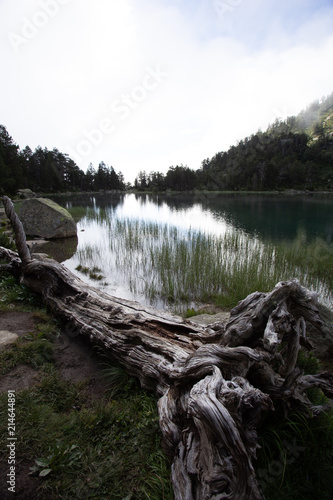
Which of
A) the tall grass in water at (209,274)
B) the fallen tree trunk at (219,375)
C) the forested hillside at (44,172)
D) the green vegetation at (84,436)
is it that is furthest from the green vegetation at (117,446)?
the forested hillside at (44,172)

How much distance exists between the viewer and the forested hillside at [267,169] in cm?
8344

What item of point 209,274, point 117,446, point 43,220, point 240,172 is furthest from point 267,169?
point 117,446

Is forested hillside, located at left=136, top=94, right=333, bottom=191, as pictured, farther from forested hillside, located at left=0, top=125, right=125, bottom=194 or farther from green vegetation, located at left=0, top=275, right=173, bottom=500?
green vegetation, located at left=0, top=275, right=173, bottom=500

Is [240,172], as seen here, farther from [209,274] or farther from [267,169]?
[209,274]

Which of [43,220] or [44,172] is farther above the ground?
[44,172]

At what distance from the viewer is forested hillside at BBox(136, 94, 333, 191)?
274 feet

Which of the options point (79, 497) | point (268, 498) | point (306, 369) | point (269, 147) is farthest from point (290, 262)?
point (269, 147)

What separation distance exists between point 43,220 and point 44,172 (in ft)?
180

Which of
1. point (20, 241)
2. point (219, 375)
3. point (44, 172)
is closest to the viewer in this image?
point (219, 375)

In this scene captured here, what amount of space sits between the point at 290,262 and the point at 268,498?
315 inches

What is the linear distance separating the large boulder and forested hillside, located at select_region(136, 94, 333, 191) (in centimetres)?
8331

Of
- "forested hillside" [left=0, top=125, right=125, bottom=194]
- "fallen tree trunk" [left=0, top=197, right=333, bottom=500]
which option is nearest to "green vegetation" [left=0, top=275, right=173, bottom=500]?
"fallen tree trunk" [left=0, top=197, right=333, bottom=500]

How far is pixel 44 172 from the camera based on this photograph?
59.1 m

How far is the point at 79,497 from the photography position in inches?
63.9
